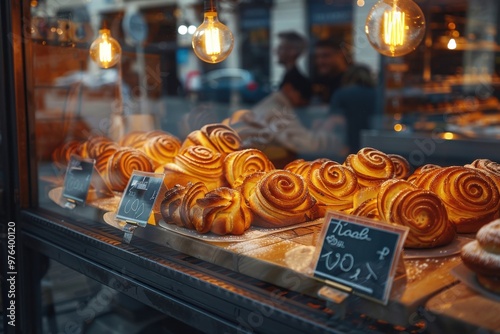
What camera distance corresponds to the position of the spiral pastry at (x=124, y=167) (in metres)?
2.41

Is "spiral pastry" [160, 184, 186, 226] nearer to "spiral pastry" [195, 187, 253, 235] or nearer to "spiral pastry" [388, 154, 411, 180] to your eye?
"spiral pastry" [195, 187, 253, 235]

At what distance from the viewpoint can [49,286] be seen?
9.20 feet

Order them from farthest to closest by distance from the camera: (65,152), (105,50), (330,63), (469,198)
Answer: (330,63) → (65,152) → (105,50) → (469,198)

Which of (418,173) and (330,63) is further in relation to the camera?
(330,63)

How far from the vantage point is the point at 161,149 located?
2541mm

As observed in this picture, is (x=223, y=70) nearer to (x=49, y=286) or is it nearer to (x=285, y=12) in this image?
(x=285, y=12)

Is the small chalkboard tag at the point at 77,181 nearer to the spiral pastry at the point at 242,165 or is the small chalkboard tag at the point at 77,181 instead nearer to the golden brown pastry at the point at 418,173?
the spiral pastry at the point at 242,165

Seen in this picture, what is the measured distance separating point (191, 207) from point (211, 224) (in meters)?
0.10

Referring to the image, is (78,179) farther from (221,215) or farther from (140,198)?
(221,215)

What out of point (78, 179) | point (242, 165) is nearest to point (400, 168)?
point (242, 165)

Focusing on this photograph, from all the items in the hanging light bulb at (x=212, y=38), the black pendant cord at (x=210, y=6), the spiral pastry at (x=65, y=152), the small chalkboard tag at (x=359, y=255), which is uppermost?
the black pendant cord at (x=210, y=6)

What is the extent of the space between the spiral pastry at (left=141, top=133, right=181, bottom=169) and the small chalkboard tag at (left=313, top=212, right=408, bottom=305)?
1.20 metres

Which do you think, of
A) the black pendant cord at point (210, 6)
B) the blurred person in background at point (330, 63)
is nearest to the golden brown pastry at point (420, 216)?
the black pendant cord at point (210, 6)

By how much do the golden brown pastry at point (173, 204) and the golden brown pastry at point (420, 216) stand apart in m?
0.70
